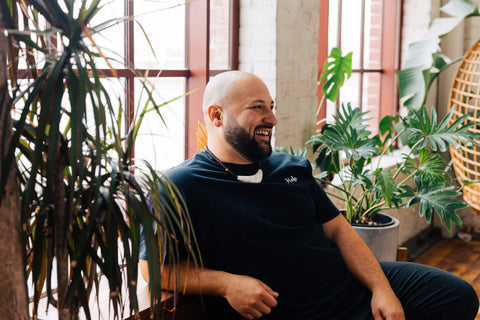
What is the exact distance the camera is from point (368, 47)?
4.38m

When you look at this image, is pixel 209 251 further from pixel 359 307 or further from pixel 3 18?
pixel 3 18

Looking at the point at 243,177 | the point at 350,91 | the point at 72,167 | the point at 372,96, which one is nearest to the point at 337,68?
the point at 350,91

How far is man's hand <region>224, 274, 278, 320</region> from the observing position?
5.28ft

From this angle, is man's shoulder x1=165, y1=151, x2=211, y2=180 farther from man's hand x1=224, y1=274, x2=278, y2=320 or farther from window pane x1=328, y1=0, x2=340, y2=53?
window pane x1=328, y1=0, x2=340, y2=53

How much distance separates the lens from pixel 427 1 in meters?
4.52

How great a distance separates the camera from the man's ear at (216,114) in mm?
1953

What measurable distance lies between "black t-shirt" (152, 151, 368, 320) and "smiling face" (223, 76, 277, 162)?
0.07m

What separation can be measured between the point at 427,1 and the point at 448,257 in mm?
2018

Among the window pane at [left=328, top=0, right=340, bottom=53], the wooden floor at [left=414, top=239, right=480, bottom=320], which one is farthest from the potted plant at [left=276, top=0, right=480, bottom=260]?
the wooden floor at [left=414, top=239, right=480, bottom=320]

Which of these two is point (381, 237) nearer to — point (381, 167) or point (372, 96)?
point (381, 167)

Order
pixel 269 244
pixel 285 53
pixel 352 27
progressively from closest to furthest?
pixel 269 244, pixel 285 53, pixel 352 27

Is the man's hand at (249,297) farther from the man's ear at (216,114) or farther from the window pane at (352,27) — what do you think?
the window pane at (352,27)

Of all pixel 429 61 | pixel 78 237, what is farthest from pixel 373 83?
pixel 78 237

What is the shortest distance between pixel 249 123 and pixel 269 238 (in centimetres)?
40
